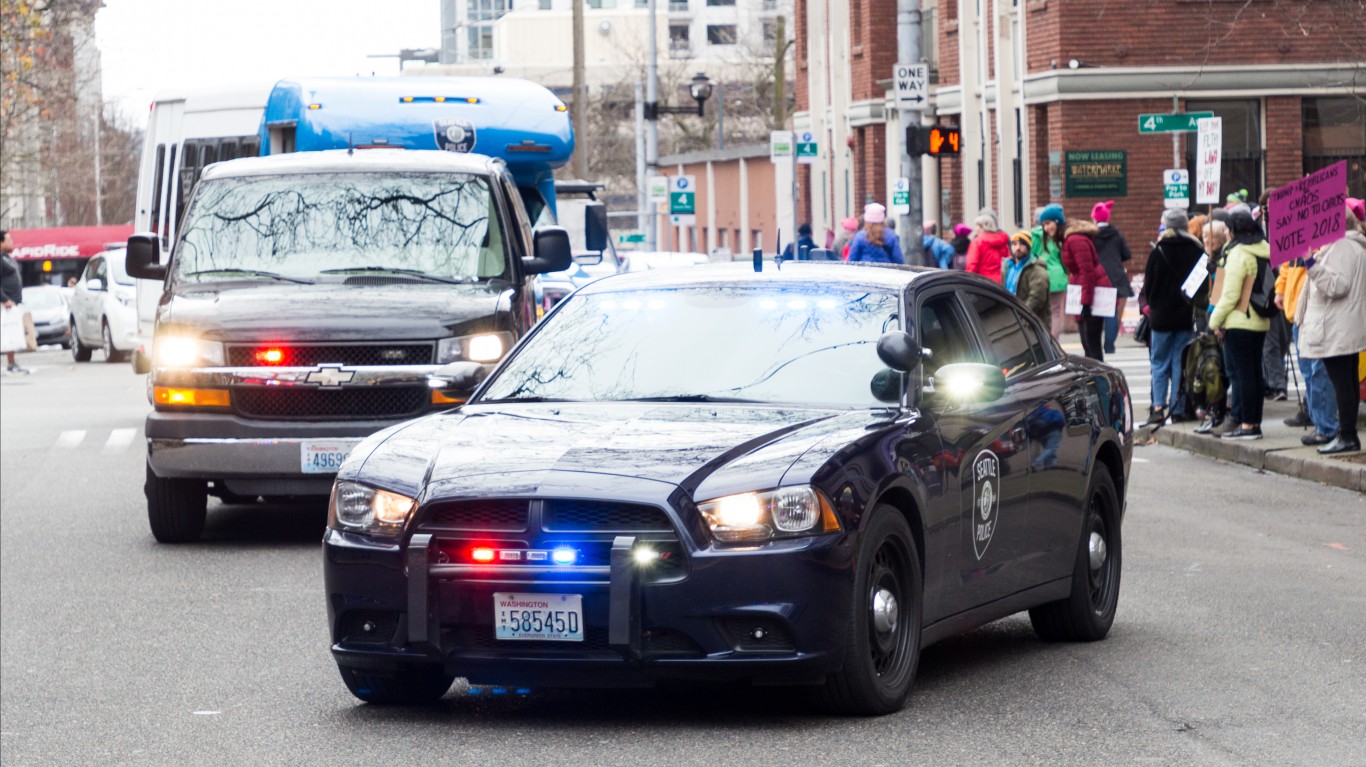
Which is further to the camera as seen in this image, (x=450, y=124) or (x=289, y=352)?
(x=450, y=124)

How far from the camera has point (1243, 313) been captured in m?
17.2

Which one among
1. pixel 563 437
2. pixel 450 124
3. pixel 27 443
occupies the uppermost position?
pixel 450 124

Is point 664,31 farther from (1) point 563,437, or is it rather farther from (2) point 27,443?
(1) point 563,437

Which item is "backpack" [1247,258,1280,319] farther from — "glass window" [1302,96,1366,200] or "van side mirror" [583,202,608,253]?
"glass window" [1302,96,1366,200]

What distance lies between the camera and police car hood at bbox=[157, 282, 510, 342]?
41.0 ft

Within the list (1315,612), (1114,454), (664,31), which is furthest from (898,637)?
(664,31)

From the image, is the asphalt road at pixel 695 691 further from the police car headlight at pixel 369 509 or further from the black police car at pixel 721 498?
the police car headlight at pixel 369 509

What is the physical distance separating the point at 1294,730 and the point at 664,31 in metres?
136

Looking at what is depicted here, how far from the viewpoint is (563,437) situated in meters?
7.51

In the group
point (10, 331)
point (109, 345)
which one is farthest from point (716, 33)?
point (10, 331)

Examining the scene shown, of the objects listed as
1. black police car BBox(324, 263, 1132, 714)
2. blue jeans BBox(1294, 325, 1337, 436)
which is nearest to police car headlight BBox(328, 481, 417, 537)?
black police car BBox(324, 263, 1132, 714)

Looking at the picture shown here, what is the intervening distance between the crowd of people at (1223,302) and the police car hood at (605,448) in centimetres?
758

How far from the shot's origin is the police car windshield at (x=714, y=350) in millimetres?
8023

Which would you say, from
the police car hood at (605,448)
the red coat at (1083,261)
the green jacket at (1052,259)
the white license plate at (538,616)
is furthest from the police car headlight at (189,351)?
the green jacket at (1052,259)
